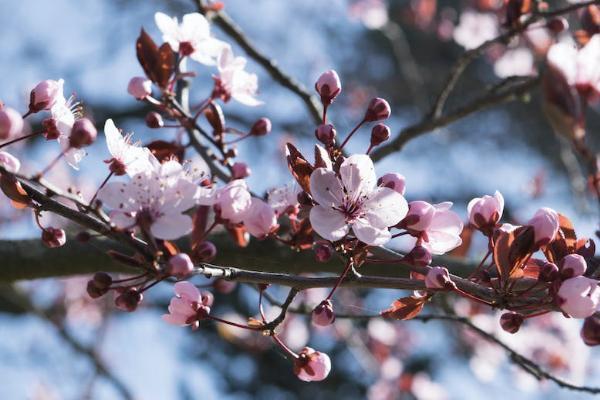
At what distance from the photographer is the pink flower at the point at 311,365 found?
1.12 m

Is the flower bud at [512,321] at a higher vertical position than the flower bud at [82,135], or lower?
lower

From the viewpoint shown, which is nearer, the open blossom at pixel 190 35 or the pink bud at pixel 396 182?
the pink bud at pixel 396 182

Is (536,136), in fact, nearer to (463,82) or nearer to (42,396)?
(463,82)

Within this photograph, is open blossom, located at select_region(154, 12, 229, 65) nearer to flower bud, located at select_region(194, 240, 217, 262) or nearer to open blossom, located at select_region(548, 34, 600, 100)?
flower bud, located at select_region(194, 240, 217, 262)

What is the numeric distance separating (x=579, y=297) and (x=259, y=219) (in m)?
0.46

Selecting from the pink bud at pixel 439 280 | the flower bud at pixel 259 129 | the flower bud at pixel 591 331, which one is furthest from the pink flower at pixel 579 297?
the flower bud at pixel 259 129

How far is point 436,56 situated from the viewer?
762 centimetres

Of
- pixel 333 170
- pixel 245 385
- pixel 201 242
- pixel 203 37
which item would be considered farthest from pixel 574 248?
pixel 245 385

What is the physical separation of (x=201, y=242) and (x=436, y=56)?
275 inches

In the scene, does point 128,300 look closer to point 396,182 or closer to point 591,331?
point 396,182

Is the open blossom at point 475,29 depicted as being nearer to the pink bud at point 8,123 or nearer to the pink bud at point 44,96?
the pink bud at point 44,96

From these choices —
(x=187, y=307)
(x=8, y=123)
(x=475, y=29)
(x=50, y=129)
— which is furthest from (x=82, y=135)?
(x=475, y=29)

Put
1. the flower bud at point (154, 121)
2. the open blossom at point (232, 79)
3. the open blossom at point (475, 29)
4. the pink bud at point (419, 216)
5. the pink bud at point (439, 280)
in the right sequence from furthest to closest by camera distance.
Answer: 1. the open blossom at point (475, 29)
2. the open blossom at point (232, 79)
3. the flower bud at point (154, 121)
4. the pink bud at point (419, 216)
5. the pink bud at point (439, 280)

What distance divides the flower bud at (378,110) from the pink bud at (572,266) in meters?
0.39
